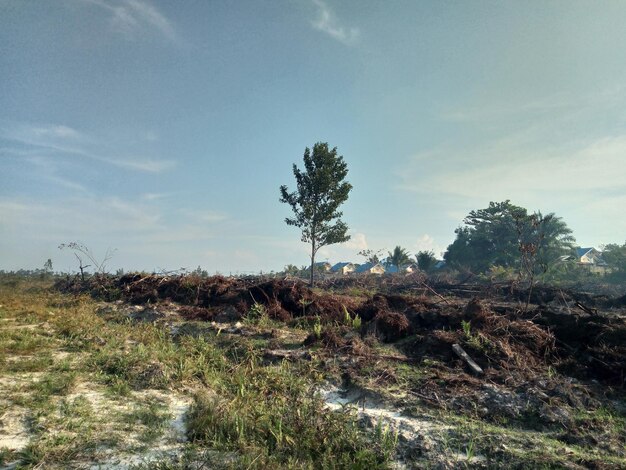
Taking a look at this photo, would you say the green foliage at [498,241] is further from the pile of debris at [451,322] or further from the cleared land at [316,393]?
the cleared land at [316,393]

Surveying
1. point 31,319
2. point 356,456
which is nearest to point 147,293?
point 31,319

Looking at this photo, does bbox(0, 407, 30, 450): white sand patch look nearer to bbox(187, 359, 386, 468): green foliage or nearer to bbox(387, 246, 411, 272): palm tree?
bbox(187, 359, 386, 468): green foliage

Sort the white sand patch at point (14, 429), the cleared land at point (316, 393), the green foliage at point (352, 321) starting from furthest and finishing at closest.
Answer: the green foliage at point (352, 321)
the cleared land at point (316, 393)
the white sand patch at point (14, 429)

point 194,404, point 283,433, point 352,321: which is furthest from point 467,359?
point 194,404

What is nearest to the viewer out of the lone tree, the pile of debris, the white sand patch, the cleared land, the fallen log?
the white sand patch

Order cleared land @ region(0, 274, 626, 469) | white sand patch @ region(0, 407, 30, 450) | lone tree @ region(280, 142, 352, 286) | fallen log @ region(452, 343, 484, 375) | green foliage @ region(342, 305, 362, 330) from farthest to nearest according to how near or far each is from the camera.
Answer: lone tree @ region(280, 142, 352, 286), green foliage @ region(342, 305, 362, 330), fallen log @ region(452, 343, 484, 375), cleared land @ region(0, 274, 626, 469), white sand patch @ region(0, 407, 30, 450)

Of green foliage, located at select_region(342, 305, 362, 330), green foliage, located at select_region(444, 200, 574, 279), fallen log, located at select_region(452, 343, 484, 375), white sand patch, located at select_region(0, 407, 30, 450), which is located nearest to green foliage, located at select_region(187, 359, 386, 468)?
white sand patch, located at select_region(0, 407, 30, 450)

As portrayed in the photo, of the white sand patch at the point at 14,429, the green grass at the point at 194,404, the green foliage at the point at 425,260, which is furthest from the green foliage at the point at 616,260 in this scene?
the white sand patch at the point at 14,429

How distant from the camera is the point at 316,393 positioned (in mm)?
4887

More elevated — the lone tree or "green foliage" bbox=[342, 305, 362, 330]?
the lone tree

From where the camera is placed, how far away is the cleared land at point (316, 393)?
343cm

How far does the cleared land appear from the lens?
3434 millimetres

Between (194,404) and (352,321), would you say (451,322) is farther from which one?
(194,404)

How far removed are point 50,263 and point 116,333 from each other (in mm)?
28729
